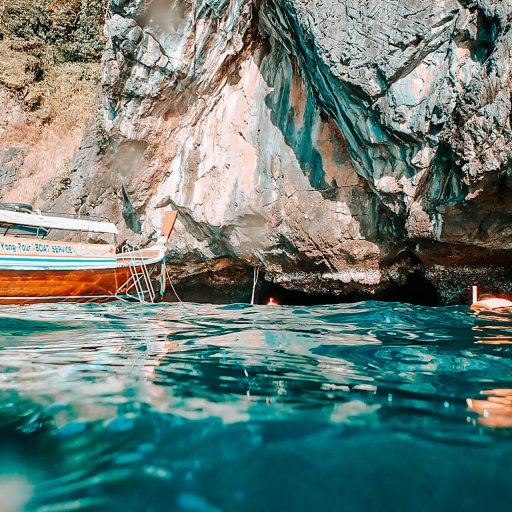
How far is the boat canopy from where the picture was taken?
10095 millimetres

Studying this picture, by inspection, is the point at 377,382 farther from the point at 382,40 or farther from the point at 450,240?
the point at 382,40

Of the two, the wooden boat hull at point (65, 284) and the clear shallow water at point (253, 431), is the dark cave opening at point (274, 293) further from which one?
the clear shallow water at point (253, 431)

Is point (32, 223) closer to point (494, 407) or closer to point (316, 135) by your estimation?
point (316, 135)

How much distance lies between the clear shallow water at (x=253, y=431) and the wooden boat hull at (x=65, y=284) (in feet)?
23.0

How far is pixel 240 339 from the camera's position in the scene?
395 cm

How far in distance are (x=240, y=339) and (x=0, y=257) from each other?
743cm

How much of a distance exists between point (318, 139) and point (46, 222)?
7.27 metres

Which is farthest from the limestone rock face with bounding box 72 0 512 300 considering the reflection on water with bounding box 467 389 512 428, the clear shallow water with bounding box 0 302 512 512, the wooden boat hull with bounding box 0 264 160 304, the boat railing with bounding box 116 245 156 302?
the reflection on water with bounding box 467 389 512 428

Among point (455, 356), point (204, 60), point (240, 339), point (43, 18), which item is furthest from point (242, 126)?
point (43, 18)

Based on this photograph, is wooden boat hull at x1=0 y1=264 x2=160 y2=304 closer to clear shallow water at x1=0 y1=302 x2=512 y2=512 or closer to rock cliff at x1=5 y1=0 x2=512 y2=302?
rock cliff at x1=5 y1=0 x2=512 y2=302

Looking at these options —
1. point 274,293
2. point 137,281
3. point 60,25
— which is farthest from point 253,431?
point 60,25

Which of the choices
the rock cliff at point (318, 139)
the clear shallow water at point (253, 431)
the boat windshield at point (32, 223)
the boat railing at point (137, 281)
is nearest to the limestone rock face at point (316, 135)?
the rock cliff at point (318, 139)

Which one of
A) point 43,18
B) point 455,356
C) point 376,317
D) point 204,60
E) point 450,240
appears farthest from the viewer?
point 43,18

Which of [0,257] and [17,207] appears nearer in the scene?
[0,257]
